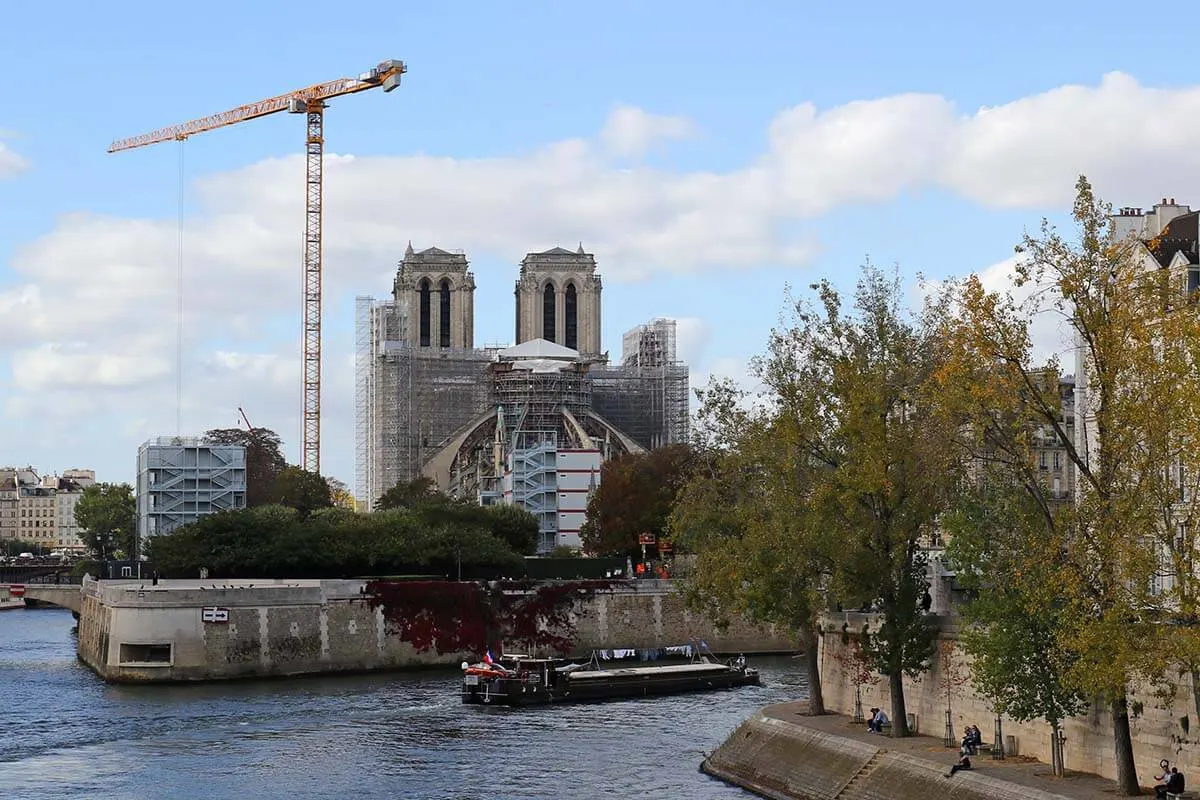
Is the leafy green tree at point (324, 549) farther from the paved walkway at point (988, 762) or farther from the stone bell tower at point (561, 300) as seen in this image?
the stone bell tower at point (561, 300)

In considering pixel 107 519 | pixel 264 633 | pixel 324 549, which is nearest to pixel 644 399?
pixel 107 519

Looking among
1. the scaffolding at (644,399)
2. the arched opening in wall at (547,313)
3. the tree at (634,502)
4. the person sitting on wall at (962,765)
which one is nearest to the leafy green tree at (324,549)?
the tree at (634,502)

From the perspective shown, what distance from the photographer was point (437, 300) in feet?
614

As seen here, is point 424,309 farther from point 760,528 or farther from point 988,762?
point 988,762

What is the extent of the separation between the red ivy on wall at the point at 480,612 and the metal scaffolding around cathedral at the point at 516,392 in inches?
2023

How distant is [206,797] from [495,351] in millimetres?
131061

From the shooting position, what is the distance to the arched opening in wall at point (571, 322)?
618ft

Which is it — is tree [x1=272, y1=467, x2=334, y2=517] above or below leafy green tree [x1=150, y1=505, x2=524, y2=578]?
above

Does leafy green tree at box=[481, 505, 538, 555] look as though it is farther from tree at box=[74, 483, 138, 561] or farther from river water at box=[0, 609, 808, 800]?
tree at box=[74, 483, 138, 561]

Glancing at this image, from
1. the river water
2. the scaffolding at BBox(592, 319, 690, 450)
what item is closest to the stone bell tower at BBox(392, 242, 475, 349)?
the scaffolding at BBox(592, 319, 690, 450)

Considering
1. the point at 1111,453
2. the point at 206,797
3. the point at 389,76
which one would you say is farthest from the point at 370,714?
the point at 389,76

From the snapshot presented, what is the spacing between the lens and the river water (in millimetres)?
48250

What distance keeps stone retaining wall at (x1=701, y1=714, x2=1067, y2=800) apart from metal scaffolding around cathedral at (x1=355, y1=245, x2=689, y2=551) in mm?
93760

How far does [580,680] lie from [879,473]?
29.6 metres
